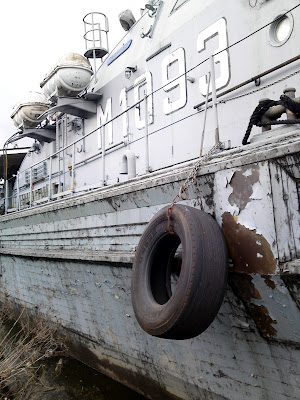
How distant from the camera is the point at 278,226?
2.32 m

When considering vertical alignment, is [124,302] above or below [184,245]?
below

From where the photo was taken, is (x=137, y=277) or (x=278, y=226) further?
(x=137, y=277)

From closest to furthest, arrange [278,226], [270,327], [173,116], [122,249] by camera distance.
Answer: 1. [278,226]
2. [270,327]
3. [122,249]
4. [173,116]

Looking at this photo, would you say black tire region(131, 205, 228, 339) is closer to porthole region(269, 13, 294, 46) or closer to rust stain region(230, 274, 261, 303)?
rust stain region(230, 274, 261, 303)

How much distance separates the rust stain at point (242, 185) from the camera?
2.47 m


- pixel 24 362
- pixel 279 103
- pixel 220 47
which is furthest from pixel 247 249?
pixel 24 362

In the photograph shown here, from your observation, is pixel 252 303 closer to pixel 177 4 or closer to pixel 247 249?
pixel 247 249

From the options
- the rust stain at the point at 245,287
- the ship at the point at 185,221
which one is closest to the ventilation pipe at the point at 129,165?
the ship at the point at 185,221

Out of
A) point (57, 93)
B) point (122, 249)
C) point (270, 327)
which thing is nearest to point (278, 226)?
point (270, 327)

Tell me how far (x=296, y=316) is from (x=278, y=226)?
0.58 m

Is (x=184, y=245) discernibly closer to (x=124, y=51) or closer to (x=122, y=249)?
(x=122, y=249)

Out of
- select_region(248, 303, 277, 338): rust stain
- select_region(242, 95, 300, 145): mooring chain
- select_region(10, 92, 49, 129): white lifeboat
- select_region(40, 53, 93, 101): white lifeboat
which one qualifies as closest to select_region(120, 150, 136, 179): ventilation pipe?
select_region(242, 95, 300, 145): mooring chain

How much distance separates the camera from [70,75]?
7633 mm

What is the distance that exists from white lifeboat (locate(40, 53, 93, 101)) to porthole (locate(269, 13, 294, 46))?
4.54 meters
